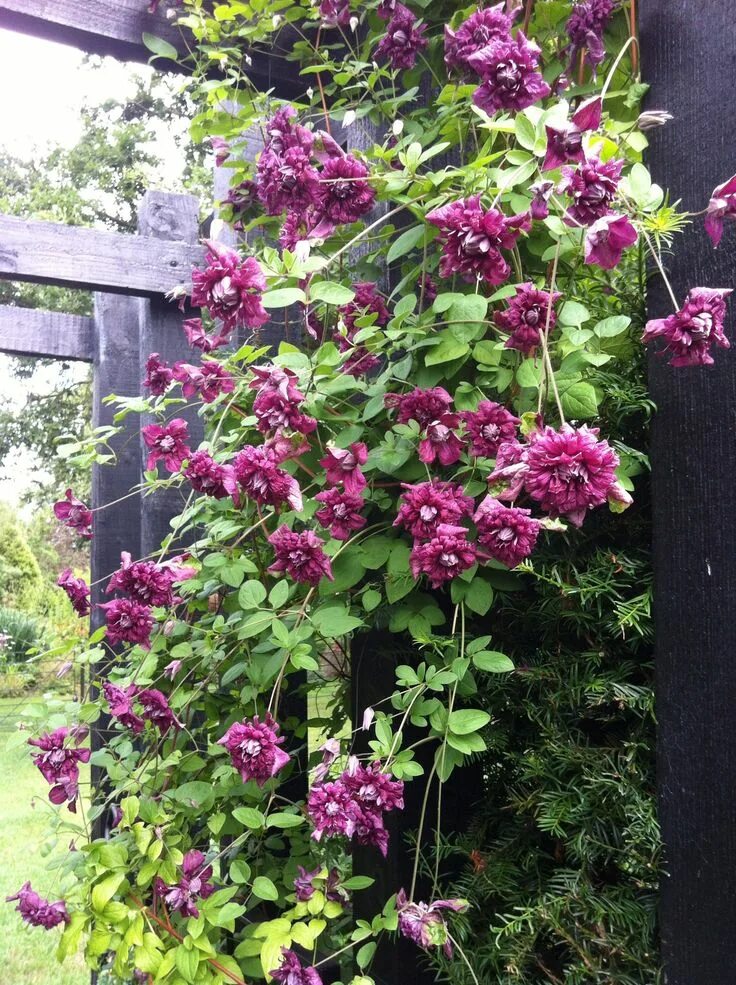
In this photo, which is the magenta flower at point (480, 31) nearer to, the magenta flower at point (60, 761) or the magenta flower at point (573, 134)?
the magenta flower at point (573, 134)

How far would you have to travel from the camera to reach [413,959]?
1219 millimetres

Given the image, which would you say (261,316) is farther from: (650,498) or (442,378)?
(650,498)

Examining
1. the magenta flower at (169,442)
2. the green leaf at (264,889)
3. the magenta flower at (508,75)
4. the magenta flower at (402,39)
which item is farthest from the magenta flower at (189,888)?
the magenta flower at (402,39)

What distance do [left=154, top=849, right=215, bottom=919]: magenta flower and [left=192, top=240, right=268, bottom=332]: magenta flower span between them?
746 millimetres

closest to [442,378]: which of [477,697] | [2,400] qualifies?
[477,697]

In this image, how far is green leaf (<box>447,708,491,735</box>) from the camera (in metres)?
0.94

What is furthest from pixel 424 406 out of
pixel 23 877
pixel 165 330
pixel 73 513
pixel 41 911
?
pixel 23 877

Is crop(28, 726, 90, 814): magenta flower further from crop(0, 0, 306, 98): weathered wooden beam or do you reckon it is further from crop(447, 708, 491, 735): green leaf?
crop(0, 0, 306, 98): weathered wooden beam

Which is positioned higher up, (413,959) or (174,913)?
(174,913)

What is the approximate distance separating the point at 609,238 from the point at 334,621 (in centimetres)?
56

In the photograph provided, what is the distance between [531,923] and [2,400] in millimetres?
12505

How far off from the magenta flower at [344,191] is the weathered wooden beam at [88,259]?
1.10m

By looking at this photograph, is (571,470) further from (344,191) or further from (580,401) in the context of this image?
(344,191)

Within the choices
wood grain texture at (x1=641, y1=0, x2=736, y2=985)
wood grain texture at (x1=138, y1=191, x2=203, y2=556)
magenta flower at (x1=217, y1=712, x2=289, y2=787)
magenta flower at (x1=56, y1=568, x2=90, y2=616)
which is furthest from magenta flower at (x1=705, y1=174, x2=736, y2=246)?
wood grain texture at (x1=138, y1=191, x2=203, y2=556)
